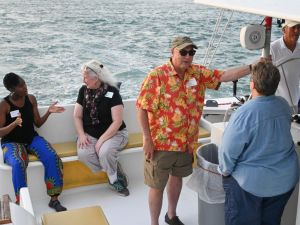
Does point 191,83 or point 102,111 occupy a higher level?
point 191,83

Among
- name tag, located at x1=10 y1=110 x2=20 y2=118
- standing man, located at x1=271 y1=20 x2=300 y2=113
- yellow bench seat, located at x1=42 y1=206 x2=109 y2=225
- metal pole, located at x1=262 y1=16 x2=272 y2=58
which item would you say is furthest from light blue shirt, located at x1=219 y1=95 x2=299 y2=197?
name tag, located at x1=10 y1=110 x2=20 y2=118

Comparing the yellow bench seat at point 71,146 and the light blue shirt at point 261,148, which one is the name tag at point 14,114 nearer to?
the yellow bench seat at point 71,146

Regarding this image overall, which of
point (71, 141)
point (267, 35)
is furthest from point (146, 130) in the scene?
point (71, 141)

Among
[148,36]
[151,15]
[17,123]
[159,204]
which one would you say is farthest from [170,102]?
[151,15]

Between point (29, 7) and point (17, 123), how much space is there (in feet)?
40.5

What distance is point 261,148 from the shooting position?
5.48 ft

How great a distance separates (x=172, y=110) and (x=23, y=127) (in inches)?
51.5

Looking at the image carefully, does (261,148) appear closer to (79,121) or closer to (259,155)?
(259,155)

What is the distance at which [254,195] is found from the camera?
1746 mm

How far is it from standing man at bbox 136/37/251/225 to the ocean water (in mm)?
4897

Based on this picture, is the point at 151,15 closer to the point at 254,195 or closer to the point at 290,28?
the point at 290,28

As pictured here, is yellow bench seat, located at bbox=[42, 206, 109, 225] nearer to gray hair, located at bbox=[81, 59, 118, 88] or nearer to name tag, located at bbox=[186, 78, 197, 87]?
name tag, located at bbox=[186, 78, 197, 87]

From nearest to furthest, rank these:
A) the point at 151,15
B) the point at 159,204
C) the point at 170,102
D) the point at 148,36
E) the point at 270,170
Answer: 1. the point at 270,170
2. the point at 170,102
3. the point at 159,204
4. the point at 148,36
5. the point at 151,15

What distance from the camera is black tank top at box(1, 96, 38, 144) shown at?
2.95 m
